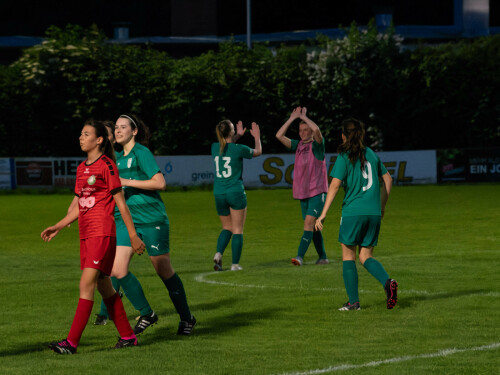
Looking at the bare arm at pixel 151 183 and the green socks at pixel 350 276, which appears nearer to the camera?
the bare arm at pixel 151 183

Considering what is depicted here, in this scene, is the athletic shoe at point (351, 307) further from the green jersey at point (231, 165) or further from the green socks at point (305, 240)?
the green socks at point (305, 240)

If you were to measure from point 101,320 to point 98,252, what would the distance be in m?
2.01

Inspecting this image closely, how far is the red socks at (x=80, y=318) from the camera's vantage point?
7109mm

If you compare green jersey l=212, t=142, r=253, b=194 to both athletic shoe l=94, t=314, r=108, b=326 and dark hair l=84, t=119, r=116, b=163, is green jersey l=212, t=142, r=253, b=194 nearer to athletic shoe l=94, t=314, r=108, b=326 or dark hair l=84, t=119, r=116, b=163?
athletic shoe l=94, t=314, r=108, b=326

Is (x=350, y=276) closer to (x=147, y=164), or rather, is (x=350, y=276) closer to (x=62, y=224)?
(x=147, y=164)

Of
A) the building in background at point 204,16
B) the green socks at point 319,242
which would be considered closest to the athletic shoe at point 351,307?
the green socks at point 319,242

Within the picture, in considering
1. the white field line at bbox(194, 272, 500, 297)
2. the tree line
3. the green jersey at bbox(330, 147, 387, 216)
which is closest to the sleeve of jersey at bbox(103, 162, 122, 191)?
the green jersey at bbox(330, 147, 387, 216)

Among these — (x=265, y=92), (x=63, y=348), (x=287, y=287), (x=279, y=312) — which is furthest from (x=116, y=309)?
(x=265, y=92)

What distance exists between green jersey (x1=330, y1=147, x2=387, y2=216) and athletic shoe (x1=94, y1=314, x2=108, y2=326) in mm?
2468

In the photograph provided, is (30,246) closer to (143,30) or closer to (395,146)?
(395,146)

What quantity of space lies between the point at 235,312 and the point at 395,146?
33.3 metres

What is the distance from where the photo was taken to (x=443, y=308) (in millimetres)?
9273

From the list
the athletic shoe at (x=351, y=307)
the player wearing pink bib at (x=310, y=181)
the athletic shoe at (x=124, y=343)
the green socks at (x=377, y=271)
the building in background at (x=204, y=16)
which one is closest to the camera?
the athletic shoe at (x=124, y=343)

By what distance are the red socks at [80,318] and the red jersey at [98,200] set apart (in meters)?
0.50
